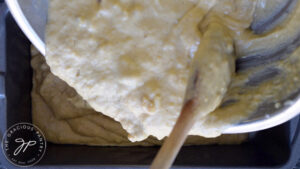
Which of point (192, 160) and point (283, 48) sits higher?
point (283, 48)

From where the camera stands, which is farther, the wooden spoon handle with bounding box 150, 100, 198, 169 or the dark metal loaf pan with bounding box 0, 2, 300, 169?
the dark metal loaf pan with bounding box 0, 2, 300, 169

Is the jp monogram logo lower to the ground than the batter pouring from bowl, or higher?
lower

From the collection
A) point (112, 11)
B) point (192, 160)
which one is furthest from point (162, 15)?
point (192, 160)

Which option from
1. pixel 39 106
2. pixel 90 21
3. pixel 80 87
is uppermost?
pixel 90 21

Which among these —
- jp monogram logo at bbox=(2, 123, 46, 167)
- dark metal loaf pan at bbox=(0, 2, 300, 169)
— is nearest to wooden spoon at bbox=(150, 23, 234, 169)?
dark metal loaf pan at bbox=(0, 2, 300, 169)

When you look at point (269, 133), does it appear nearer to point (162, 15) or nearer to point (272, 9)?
point (272, 9)

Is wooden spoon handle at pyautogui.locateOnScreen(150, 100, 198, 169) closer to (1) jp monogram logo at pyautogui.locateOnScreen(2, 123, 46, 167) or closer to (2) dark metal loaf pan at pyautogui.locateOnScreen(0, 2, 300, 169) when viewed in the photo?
(2) dark metal loaf pan at pyautogui.locateOnScreen(0, 2, 300, 169)

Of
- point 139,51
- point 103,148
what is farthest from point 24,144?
point 139,51
